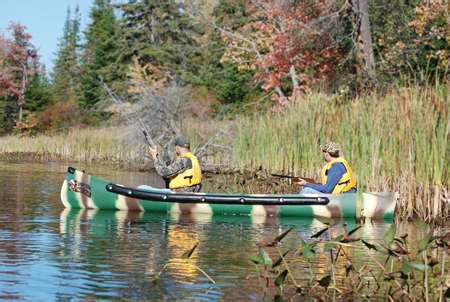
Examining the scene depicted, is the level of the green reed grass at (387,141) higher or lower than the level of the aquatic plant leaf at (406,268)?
higher

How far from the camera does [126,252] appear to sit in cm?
980

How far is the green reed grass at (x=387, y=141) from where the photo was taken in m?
12.6

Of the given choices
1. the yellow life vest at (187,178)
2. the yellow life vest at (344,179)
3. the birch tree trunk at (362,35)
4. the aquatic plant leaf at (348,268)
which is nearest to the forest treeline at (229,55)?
the birch tree trunk at (362,35)

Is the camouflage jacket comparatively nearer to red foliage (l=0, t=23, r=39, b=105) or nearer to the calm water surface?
the calm water surface

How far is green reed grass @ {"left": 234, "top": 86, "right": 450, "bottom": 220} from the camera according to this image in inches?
496

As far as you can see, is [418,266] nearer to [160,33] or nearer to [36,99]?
[160,33]

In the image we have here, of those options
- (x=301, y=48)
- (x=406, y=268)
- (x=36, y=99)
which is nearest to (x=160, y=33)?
(x=36, y=99)

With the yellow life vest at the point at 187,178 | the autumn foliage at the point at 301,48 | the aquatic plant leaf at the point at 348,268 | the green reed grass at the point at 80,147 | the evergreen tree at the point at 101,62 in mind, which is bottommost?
the aquatic plant leaf at the point at 348,268

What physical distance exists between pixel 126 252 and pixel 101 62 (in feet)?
142

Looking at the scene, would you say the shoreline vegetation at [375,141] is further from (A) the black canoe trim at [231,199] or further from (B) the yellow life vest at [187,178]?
(B) the yellow life vest at [187,178]

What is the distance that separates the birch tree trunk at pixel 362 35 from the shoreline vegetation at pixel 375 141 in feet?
11.9

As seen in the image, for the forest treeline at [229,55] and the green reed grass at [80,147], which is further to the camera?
the green reed grass at [80,147]

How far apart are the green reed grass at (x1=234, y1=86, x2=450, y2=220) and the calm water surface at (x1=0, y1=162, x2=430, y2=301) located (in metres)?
→ 0.80

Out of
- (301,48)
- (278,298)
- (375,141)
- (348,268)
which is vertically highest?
(301,48)
